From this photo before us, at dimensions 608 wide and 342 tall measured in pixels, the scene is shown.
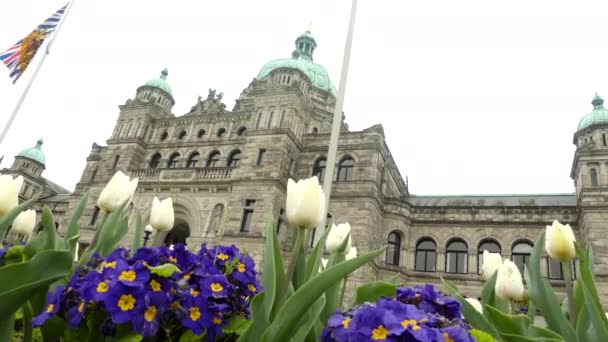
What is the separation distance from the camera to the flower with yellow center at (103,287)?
180cm

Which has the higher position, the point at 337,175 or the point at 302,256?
the point at 337,175

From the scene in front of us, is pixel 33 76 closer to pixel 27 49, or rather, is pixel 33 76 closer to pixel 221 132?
pixel 27 49

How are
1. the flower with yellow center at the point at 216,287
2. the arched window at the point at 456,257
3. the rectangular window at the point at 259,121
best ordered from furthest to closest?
1. the rectangular window at the point at 259,121
2. the arched window at the point at 456,257
3. the flower with yellow center at the point at 216,287

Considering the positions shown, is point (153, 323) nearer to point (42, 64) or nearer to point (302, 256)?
point (302, 256)

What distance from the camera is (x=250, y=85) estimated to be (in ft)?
113

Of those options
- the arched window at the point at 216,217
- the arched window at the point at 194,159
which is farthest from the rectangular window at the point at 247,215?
the arched window at the point at 194,159

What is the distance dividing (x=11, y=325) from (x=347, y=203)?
20313 mm

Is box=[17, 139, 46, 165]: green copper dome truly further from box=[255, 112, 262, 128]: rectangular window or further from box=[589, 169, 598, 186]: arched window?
box=[589, 169, 598, 186]: arched window

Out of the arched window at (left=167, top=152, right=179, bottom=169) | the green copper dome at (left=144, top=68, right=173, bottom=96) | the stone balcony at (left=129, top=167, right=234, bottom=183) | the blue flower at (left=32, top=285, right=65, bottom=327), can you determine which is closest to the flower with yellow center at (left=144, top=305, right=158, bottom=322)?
the blue flower at (left=32, top=285, right=65, bottom=327)

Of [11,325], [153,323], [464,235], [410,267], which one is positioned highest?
[464,235]

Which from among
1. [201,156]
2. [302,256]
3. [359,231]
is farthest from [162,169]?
[302,256]

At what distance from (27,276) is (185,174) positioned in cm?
2312

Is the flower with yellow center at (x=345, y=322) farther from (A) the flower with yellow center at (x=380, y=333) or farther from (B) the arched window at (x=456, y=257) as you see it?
(B) the arched window at (x=456, y=257)

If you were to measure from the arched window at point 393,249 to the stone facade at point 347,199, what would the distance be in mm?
57
